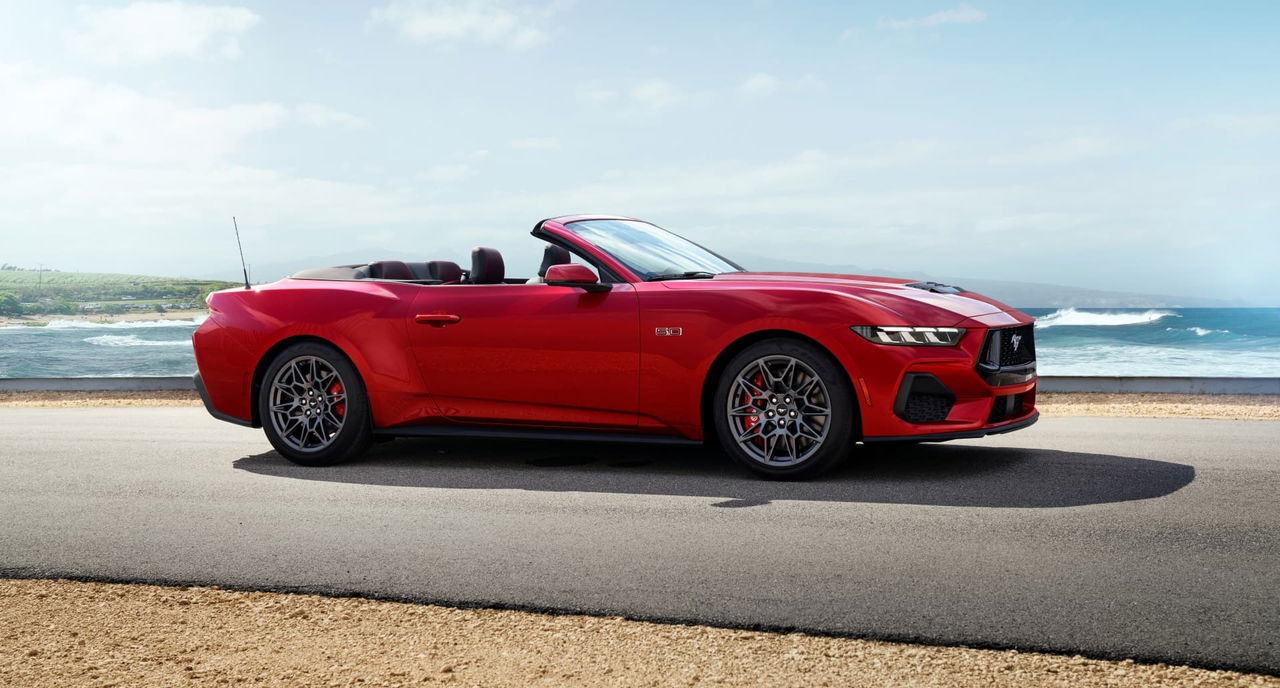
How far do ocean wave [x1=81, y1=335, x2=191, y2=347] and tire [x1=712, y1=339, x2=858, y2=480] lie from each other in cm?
6259

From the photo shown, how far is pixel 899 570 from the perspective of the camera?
4.56 meters

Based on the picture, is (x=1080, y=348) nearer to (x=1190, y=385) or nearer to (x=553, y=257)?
(x=1190, y=385)

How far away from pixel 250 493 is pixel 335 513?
0.97 meters

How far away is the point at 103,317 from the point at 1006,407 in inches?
3975

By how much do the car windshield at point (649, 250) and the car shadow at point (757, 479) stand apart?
1.23m

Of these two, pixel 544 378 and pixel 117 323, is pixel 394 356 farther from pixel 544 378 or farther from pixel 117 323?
pixel 117 323

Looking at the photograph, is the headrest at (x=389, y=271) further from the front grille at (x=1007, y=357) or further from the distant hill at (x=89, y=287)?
the distant hill at (x=89, y=287)

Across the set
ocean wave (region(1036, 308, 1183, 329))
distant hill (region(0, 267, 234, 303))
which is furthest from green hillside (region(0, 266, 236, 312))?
ocean wave (region(1036, 308, 1183, 329))

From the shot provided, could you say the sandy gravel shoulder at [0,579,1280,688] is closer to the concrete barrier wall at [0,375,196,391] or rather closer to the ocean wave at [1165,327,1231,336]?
the concrete barrier wall at [0,375,196,391]

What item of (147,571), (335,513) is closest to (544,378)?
(335,513)

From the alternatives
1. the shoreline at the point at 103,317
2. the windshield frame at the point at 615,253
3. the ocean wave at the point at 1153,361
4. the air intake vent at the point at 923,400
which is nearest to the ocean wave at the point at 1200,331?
the ocean wave at the point at 1153,361

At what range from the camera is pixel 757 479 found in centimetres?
651

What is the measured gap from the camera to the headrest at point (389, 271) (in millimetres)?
7840

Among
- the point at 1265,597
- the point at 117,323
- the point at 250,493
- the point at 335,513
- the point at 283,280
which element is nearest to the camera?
the point at 1265,597
